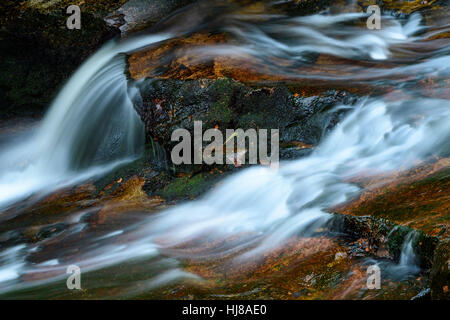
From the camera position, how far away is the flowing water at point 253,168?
4.54 metres

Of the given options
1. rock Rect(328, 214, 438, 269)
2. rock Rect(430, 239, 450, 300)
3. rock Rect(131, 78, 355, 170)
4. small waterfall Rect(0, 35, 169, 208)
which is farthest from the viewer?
small waterfall Rect(0, 35, 169, 208)

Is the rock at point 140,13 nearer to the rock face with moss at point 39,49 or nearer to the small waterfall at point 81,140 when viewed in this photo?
the rock face with moss at point 39,49

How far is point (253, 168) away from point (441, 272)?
330cm

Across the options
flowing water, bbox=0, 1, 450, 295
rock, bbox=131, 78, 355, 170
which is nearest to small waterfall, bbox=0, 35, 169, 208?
flowing water, bbox=0, 1, 450, 295

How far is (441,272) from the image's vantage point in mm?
2719

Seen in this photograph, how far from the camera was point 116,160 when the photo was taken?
7.03m

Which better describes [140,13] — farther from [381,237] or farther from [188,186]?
[381,237]

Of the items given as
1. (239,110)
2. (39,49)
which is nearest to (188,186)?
(239,110)

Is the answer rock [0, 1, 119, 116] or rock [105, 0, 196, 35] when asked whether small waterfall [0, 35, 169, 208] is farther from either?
rock [105, 0, 196, 35]

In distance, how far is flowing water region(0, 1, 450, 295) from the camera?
14.9 feet

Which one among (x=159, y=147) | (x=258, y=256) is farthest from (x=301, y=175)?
(x=159, y=147)

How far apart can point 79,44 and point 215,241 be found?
6.53 meters

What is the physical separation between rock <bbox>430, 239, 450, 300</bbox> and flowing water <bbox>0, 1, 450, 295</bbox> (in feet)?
1.40

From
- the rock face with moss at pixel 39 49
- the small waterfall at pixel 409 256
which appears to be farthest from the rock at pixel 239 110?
the rock face with moss at pixel 39 49
